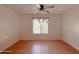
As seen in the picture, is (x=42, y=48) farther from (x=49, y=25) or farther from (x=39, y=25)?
(x=49, y=25)

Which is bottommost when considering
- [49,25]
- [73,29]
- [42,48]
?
[42,48]

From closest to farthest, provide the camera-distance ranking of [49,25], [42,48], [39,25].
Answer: [42,48]
[39,25]
[49,25]

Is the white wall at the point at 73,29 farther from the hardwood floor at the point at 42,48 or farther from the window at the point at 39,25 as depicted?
the window at the point at 39,25

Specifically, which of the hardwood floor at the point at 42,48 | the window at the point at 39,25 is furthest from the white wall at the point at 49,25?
the hardwood floor at the point at 42,48

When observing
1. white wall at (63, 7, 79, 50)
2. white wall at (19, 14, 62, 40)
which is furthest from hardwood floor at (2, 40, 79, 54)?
white wall at (19, 14, 62, 40)

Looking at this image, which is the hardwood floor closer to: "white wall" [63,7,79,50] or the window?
"white wall" [63,7,79,50]

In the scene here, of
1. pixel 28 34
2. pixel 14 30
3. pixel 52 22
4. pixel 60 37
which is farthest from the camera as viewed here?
pixel 52 22

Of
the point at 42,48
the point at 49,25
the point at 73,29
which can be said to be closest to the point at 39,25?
the point at 42,48

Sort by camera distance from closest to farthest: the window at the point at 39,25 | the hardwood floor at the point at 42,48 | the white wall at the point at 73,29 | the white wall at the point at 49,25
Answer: the hardwood floor at the point at 42,48, the white wall at the point at 73,29, the window at the point at 39,25, the white wall at the point at 49,25

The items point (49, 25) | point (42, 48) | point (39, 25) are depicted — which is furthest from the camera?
point (49, 25)
